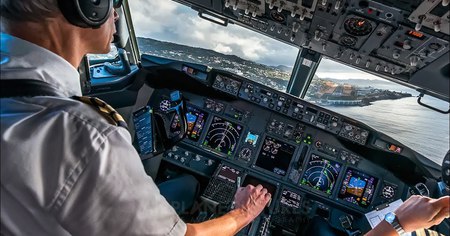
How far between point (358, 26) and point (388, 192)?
1.86 m

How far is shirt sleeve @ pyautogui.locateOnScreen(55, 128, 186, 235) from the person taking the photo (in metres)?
0.55

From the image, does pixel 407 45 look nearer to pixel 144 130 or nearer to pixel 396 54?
pixel 396 54

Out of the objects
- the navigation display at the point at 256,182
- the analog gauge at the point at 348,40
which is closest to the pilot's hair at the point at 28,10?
the analog gauge at the point at 348,40

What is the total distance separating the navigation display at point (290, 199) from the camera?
3135 mm

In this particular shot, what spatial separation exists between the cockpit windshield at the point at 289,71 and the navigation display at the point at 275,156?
24.2 inches

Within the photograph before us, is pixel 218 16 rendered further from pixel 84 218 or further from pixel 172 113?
pixel 84 218

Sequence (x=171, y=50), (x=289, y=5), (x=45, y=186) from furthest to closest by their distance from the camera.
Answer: (x=171, y=50) → (x=289, y=5) → (x=45, y=186)

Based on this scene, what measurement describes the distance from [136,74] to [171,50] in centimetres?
70

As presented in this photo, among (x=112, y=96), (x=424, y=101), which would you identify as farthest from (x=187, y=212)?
(x=424, y=101)

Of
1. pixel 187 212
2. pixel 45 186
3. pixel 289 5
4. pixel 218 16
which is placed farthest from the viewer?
pixel 218 16

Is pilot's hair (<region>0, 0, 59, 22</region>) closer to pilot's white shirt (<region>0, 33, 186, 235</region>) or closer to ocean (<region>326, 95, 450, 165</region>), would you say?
pilot's white shirt (<region>0, 33, 186, 235</region>)

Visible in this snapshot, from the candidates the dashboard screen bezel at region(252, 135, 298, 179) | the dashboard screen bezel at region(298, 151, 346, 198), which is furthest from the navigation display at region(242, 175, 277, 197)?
the dashboard screen bezel at region(298, 151, 346, 198)

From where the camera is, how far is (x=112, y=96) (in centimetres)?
318

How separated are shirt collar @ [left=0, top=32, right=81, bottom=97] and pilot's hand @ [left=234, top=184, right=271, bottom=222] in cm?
84
